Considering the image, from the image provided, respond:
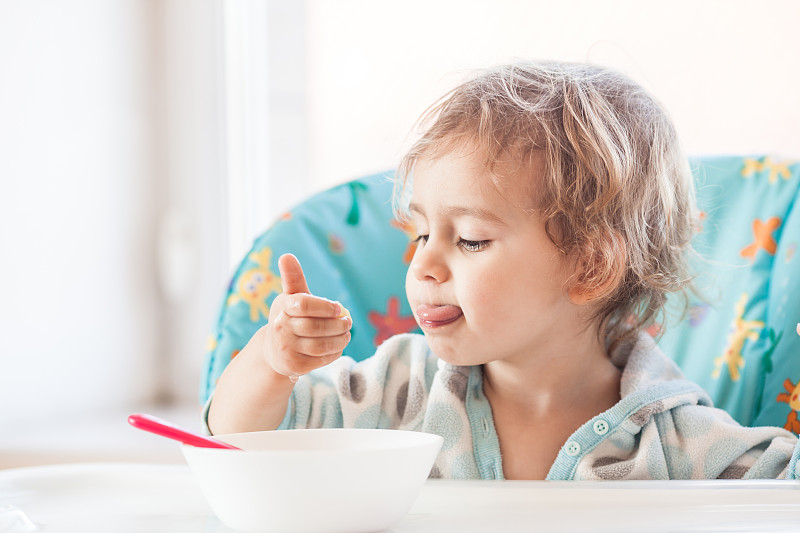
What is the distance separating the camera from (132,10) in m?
1.61

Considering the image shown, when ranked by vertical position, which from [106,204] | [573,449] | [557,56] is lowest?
[573,449]

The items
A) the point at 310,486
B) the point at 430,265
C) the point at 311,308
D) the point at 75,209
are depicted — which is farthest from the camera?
the point at 75,209

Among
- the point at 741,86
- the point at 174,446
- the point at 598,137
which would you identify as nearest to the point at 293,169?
the point at 174,446

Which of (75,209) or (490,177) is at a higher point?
(490,177)

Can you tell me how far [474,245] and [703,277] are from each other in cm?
38

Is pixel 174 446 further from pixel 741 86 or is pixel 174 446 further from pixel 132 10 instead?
pixel 741 86

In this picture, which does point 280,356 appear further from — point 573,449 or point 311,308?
point 573,449

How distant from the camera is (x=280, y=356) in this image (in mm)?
684

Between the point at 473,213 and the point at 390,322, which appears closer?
the point at 473,213

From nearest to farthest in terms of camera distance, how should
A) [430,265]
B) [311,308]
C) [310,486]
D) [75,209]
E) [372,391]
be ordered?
[310,486] → [311,308] → [430,265] → [372,391] → [75,209]

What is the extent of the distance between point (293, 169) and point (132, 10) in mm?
434

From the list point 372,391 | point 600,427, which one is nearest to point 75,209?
point 372,391

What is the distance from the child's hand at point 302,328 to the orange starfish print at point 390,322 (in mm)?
343

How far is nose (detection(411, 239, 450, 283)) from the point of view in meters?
0.79
